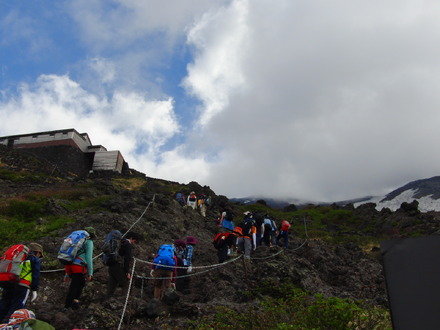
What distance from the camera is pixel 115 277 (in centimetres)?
810

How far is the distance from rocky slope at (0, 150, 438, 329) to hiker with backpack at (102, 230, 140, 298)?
0.37 m

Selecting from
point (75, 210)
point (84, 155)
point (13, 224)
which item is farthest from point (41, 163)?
point (13, 224)

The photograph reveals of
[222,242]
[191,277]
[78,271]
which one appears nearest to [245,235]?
[222,242]

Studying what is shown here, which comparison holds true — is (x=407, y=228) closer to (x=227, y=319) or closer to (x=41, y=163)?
(x=227, y=319)

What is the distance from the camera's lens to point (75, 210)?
649 inches

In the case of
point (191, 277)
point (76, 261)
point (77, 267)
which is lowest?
point (191, 277)

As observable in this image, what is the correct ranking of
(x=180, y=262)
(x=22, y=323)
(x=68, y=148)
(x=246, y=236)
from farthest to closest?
(x=68, y=148) < (x=246, y=236) < (x=180, y=262) < (x=22, y=323)

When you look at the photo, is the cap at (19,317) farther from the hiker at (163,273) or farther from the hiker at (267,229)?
the hiker at (267,229)

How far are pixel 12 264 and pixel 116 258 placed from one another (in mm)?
2206

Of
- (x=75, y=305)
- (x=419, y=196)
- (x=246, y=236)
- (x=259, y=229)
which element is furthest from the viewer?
(x=419, y=196)

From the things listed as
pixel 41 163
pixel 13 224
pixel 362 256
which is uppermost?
pixel 41 163

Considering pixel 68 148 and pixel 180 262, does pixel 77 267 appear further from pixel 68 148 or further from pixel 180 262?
pixel 68 148

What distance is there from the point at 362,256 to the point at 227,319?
14.0m

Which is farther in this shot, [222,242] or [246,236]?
[246,236]
